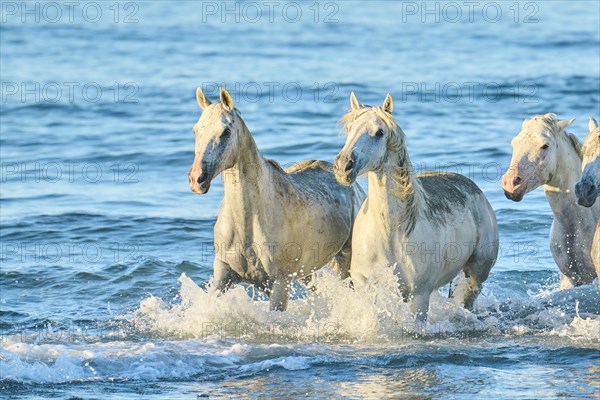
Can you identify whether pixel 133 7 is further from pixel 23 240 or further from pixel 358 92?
pixel 23 240

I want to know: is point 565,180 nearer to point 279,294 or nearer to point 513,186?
point 513,186

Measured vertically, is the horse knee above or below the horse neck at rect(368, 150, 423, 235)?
below

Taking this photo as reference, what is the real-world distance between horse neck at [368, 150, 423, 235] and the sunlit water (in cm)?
39

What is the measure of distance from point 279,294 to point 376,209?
1.03 meters

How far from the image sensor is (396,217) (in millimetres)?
7824

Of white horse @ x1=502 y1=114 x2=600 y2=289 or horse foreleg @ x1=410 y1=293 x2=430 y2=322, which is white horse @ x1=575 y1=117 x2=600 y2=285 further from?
horse foreleg @ x1=410 y1=293 x2=430 y2=322

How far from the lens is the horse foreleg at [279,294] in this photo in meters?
8.43

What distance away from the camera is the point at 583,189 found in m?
7.36

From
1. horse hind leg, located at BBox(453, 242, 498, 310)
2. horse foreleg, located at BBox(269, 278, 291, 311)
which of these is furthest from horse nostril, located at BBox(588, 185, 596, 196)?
horse foreleg, located at BBox(269, 278, 291, 311)

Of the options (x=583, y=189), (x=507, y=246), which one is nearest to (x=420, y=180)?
(x=583, y=189)

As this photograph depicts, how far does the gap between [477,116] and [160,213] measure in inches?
282

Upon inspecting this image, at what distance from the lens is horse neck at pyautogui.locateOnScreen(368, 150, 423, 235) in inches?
306

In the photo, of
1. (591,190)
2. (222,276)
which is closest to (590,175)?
(591,190)

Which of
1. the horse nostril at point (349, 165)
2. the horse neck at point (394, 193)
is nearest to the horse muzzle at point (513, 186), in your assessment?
the horse neck at point (394, 193)
